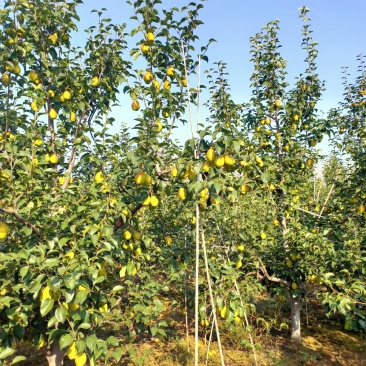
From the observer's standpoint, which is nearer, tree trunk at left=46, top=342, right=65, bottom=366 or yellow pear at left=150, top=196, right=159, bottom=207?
yellow pear at left=150, top=196, right=159, bottom=207

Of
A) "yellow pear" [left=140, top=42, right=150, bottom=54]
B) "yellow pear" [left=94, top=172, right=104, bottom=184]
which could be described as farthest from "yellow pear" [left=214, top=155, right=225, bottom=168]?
"yellow pear" [left=140, top=42, right=150, bottom=54]

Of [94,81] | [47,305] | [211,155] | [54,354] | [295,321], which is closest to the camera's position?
[47,305]

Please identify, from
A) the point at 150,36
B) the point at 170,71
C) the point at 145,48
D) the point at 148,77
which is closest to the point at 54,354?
the point at 148,77

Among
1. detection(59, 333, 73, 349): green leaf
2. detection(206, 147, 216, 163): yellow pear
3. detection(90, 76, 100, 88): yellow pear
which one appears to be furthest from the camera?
detection(90, 76, 100, 88): yellow pear

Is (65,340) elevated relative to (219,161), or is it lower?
lower

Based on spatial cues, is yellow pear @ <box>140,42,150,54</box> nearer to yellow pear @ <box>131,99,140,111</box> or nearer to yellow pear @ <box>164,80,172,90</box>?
yellow pear @ <box>164,80,172,90</box>

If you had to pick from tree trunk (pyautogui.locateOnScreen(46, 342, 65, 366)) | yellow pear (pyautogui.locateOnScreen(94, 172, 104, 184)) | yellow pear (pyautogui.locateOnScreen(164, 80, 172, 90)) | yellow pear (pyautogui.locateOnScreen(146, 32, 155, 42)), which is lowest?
tree trunk (pyautogui.locateOnScreen(46, 342, 65, 366))

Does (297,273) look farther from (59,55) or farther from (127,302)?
(59,55)

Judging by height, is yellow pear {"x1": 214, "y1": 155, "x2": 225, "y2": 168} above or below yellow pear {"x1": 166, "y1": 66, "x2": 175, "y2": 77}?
below

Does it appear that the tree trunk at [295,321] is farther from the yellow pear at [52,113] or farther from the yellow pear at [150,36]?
the yellow pear at [52,113]

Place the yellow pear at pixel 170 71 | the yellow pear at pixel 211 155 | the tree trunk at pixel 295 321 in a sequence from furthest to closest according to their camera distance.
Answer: the tree trunk at pixel 295 321
the yellow pear at pixel 170 71
the yellow pear at pixel 211 155

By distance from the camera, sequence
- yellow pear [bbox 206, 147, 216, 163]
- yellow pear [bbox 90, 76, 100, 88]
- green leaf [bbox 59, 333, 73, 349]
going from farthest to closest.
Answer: yellow pear [bbox 90, 76, 100, 88]
yellow pear [bbox 206, 147, 216, 163]
green leaf [bbox 59, 333, 73, 349]

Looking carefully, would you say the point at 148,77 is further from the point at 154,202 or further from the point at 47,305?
the point at 47,305

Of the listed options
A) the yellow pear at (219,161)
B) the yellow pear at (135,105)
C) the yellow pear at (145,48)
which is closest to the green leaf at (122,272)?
the yellow pear at (219,161)
